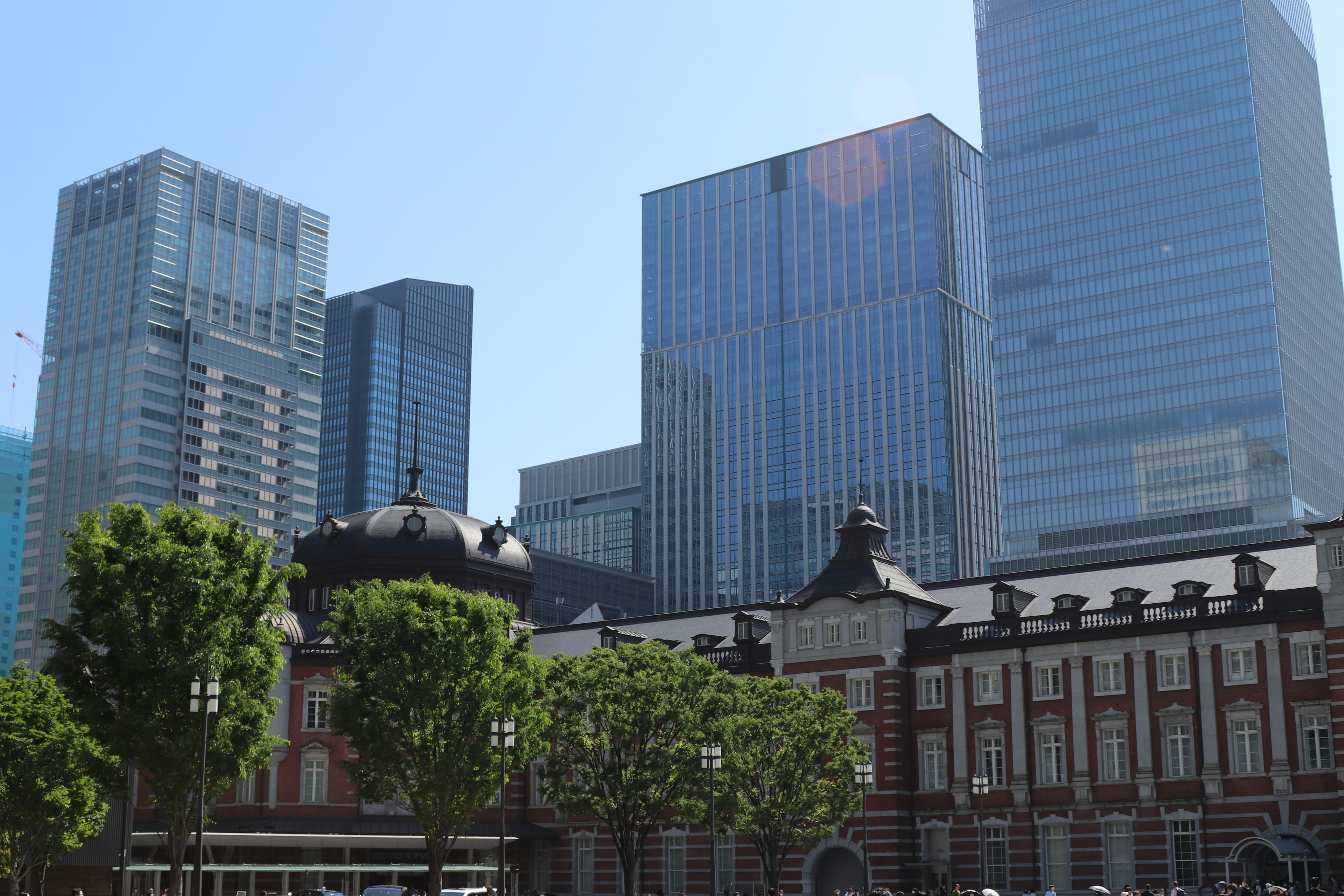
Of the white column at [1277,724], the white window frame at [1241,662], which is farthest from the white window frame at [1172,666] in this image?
the white column at [1277,724]

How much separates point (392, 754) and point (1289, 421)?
131m

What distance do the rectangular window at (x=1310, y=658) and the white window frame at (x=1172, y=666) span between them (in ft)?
15.6

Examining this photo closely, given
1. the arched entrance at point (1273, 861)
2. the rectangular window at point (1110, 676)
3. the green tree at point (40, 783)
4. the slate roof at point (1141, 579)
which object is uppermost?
the slate roof at point (1141, 579)

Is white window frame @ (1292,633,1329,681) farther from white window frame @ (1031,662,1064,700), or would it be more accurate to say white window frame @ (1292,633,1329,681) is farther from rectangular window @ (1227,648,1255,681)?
white window frame @ (1031,662,1064,700)

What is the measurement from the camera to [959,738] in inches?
2874

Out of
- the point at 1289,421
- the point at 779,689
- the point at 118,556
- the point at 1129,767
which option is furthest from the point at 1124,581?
the point at 1289,421

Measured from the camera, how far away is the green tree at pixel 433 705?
177 feet

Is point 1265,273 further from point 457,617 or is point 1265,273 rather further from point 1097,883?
point 457,617

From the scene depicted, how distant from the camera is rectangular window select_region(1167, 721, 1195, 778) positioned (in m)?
66.9

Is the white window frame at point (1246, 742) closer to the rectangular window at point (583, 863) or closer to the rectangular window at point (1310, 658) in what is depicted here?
the rectangular window at point (1310, 658)

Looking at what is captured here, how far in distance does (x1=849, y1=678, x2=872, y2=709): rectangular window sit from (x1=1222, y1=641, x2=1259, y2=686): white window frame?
17401 mm

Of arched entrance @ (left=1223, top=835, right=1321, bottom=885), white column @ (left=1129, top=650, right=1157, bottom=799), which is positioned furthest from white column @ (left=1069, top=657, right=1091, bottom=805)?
arched entrance @ (left=1223, top=835, right=1321, bottom=885)

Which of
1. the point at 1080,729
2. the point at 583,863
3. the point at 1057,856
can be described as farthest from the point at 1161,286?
the point at 583,863

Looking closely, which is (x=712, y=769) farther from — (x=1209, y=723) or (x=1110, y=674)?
(x=1209, y=723)
